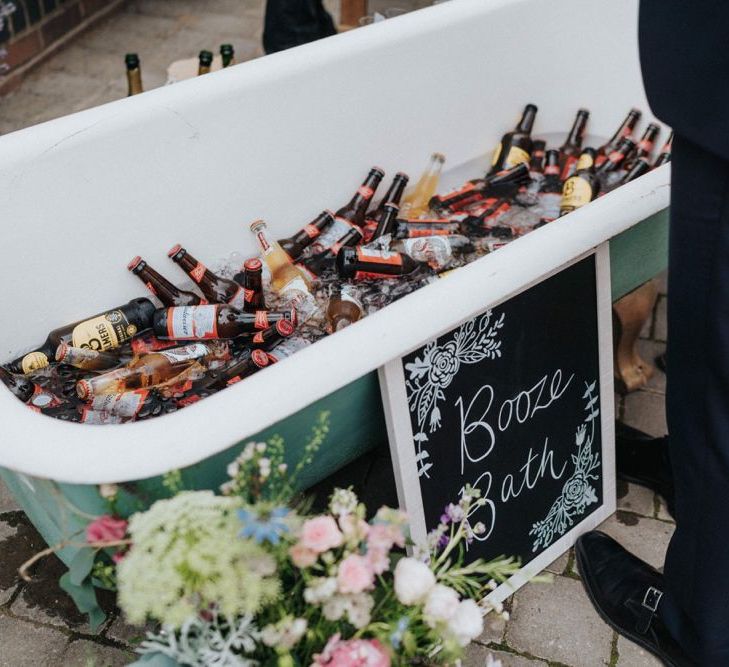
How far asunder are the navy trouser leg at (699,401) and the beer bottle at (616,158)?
127cm

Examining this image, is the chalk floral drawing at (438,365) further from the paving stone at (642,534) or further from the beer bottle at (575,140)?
the beer bottle at (575,140)

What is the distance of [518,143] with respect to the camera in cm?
259

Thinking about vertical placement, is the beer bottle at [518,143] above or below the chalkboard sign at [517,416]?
above

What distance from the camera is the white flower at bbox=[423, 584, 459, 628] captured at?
964mm

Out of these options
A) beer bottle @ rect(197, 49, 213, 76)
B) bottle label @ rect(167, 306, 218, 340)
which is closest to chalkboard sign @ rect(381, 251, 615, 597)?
bottle label @ rect(167, 306, 218, 340)

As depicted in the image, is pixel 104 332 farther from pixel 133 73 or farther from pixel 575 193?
pixel 575 193

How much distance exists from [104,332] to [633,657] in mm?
1349

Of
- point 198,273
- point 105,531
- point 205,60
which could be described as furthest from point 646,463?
point 205,60

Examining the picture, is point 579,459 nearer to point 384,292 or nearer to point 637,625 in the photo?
point 637,625

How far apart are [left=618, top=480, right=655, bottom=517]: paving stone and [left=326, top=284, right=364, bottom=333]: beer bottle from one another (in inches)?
30.9

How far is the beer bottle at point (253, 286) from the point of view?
1.89 metres

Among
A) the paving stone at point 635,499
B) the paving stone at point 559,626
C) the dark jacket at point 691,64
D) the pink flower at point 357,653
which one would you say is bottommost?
the paving stone at point 559,626

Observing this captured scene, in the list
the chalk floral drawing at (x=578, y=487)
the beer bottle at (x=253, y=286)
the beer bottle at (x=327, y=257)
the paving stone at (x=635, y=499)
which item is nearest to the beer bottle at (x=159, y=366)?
the beer bottle at (x=253, y=286)

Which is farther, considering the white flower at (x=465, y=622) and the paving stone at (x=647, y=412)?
the paving stone at (x=647, y=412)
